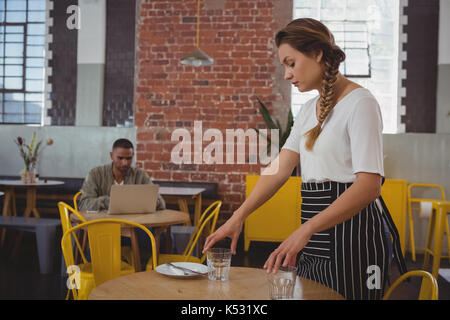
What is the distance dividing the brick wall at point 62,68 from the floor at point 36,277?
5.90 feet

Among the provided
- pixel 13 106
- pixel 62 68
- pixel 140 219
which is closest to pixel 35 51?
pixel 62 68

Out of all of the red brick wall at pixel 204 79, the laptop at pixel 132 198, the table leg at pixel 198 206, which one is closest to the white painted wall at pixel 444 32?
the red brick wall at pixel 204 79

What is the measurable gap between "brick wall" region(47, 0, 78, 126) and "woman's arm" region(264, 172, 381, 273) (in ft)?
18.1

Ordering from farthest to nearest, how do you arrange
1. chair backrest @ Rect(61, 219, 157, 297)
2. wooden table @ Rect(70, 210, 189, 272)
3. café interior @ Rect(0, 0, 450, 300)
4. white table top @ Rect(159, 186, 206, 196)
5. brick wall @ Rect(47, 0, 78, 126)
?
brick wall @ Rect(47, 0, 78, 126), café interior @ Rect(0, 0, 450, 300), white table top @ Rect(159, 186, 206, 196), wooden table @ Rect(70, 210, 189, 272), chair backrest @ Rect(61, 219, 157, 297)

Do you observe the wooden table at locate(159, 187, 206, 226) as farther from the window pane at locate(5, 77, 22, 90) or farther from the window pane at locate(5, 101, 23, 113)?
the window pane at locate(5, 77, 22, 90)

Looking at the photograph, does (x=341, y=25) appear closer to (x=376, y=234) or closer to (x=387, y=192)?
(x=387, y=192)

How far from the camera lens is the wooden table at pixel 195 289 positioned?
1183 millimetres

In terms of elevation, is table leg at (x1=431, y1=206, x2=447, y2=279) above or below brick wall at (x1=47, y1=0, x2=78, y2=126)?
below

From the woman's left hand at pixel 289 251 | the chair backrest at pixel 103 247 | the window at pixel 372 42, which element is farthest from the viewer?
the window at pixel 372 42

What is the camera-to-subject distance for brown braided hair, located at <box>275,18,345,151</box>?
1.22m

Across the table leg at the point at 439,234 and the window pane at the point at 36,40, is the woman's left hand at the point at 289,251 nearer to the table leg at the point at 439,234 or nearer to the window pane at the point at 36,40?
the table leg at the point at 439,234

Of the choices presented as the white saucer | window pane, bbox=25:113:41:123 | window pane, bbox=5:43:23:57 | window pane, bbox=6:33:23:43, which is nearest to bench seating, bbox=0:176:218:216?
window pane, bbox=25:113:41:123

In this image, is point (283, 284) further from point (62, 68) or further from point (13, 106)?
point (13, 106)
